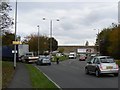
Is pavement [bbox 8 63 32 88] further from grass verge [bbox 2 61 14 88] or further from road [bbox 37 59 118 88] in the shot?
road [bbox 37 59 118 88]

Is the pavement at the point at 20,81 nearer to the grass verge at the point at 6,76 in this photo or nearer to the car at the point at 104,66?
the grass verge at the point at 6,76

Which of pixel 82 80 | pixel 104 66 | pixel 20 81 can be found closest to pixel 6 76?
pixel 20 81

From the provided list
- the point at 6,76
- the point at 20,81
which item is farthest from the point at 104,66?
the point at 20,81

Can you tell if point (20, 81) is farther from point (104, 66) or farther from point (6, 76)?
point (104, 66)

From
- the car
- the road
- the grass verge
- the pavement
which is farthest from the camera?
the car

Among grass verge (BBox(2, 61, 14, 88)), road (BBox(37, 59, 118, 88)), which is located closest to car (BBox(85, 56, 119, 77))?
road (BBox(37, 59, 118, 88))

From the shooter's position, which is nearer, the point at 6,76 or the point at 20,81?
the point at 20,81

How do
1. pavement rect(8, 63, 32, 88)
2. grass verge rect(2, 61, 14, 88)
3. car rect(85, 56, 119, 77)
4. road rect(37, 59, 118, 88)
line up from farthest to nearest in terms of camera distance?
car rect(85, 56, 119, 77), grass verge rect(2, 61, 14, 88), road rect(37, 59, 118, 88), pavement rect(8, 63, 32, 88)

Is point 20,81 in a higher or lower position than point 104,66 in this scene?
lower

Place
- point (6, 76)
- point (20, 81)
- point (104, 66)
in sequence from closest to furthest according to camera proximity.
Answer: point (20, 81) < point (6, 76) < point (104, 66)

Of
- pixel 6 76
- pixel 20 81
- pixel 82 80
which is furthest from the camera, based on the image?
pixel 6 76

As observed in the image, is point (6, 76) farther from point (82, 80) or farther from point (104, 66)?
point (104, 66)

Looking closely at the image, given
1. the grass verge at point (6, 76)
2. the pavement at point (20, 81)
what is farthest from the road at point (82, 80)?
the grass verge at point (6, 76)

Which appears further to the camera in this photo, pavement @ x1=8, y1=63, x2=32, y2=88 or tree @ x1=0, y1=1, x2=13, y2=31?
tree @ x1=0, y1=1, x2=13, y2=31
